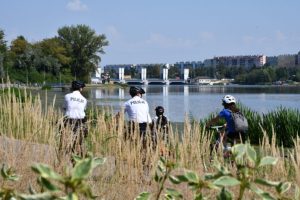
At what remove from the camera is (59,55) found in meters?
79.7

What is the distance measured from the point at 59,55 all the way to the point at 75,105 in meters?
74.0

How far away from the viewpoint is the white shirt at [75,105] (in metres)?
7.06

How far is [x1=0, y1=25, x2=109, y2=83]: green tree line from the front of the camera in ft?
218

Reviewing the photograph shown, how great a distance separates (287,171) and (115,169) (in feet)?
4.61

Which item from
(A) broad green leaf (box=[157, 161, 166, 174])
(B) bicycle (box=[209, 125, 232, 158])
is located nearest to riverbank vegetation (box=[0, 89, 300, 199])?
(B) bicycle (box=[209, 125, 232, 158])

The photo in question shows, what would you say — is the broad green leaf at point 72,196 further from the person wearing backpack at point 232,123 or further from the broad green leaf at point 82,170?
the person wearing backpack at point 232,123

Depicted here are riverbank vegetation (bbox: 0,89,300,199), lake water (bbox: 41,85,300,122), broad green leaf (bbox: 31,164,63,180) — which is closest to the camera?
broad green leaf (bbox: 31,164,63,180)

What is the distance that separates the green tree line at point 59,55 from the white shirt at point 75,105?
1994 inches

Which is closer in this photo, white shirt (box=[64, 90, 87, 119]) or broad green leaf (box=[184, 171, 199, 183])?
broad green leaf (box=[184, 171, 199, 183])

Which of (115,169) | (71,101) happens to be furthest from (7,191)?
(71,101)

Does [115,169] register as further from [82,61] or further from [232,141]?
[82,61]

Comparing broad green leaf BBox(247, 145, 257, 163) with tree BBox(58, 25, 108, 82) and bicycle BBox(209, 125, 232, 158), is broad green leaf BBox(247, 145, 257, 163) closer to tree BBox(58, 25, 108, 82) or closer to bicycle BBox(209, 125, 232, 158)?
bicycle BBox(209, 125, 232, 158)

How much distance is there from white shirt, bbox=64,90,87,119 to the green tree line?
50.6m

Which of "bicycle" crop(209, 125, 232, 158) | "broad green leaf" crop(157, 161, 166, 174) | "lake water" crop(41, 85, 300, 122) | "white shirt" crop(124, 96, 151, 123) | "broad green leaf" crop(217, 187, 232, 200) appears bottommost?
"lake water" crop(41, 85, 300, 122)
